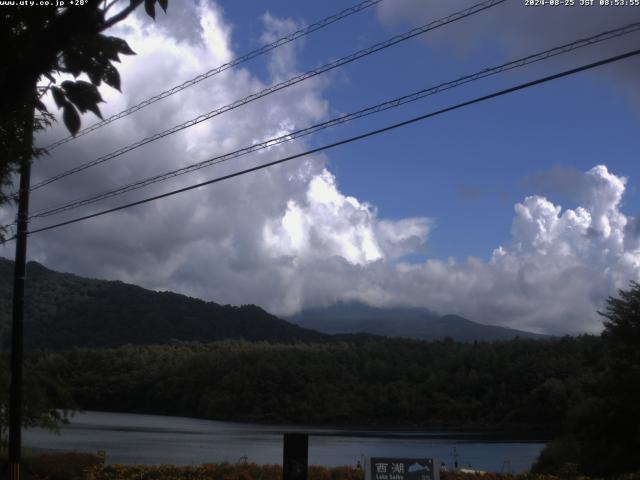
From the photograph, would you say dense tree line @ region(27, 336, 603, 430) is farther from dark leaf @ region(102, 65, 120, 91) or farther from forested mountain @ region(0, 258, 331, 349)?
dark leaf @ region(102, 65, 120, 91)

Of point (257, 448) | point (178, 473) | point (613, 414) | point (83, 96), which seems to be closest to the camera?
point (83, 96)

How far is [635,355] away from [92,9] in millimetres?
26257

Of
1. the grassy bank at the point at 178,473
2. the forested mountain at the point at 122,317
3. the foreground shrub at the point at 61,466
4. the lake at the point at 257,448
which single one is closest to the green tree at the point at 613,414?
the lake at the point at 257,448

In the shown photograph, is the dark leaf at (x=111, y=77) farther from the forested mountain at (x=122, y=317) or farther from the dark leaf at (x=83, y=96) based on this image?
the forested mountain at (x=122, y=317)

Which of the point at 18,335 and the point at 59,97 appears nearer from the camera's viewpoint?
the point at 59,97

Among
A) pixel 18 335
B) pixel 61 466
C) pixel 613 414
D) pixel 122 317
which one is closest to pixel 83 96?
pixel 18 335

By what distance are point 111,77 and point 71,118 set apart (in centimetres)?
38

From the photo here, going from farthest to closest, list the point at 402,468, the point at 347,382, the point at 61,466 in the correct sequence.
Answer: the point at 347,382 < the point at 61,466 < the point at 402,468

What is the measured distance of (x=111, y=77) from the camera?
4.70 m

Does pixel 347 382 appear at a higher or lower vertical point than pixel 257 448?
higher

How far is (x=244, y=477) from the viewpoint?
17.5 m

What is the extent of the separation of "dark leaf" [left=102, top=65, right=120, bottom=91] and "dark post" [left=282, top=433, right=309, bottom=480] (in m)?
7.46

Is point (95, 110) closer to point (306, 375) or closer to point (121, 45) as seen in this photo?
point (121, 45)

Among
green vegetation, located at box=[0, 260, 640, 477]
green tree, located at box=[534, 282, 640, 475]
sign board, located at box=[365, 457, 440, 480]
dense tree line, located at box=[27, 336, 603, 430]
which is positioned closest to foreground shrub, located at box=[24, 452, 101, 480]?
sign board, located at box=[365, 457, 440, 480]
